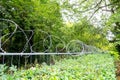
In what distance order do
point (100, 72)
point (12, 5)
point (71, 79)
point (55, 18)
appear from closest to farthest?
point (71, 79) → point (100, 72) → point (12, 5) → point (55, 18)

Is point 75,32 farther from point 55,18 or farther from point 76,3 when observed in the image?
point 55,18

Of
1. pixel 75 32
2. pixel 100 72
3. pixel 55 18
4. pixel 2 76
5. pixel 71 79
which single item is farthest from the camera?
pixel 75 32

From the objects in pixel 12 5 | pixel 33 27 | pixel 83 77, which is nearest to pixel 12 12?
pixel 12 5

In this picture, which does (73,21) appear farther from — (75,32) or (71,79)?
(71,79)

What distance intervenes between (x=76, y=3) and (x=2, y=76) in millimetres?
13519

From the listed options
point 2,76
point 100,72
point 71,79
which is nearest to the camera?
point 2,76

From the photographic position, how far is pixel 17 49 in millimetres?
10156

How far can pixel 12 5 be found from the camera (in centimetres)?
966

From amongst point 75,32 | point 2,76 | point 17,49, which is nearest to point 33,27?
point 17,49

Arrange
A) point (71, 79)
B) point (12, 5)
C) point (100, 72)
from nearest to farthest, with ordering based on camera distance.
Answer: point (71, 79)
point (100, 72)
point (12, 5)

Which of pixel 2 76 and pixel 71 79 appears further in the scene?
pixel 71 79

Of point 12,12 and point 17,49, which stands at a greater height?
point 12,12

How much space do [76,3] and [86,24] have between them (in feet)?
4.59

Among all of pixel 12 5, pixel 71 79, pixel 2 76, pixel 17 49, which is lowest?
pixel 17 49
